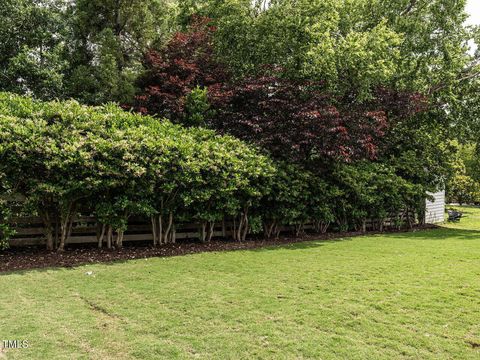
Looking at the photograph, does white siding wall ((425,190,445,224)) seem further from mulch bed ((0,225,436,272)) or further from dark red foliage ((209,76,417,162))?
mulch bed ((0,225,436,272))

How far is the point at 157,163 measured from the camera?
24.0 ft

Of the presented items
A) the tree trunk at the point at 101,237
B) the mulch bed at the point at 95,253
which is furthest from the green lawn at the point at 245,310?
the tree trunk at the point at 101,237

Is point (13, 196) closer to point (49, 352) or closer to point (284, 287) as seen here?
point (49, 352)

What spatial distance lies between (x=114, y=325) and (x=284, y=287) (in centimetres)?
236

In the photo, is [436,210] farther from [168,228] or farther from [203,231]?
[168,228]

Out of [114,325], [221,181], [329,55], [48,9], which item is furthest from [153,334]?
[48,9]

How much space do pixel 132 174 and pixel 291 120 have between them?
16.6 feet

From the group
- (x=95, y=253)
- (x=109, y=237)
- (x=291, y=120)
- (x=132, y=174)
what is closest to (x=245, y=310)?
(x=132, y=174)

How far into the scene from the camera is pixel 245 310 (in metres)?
4.16

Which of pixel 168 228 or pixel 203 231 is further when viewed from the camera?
pixel 203 231

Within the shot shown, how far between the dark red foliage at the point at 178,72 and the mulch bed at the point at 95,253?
13.6ft

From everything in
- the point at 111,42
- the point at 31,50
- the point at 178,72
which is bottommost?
the point at 178,72

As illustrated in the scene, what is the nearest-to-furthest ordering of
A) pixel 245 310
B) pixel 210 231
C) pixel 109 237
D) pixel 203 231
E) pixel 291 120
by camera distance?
1. pixel 245 310
2. pixel 109 237
3. pixel 203 231
4. pixel 210 231
5. pixel 291 120

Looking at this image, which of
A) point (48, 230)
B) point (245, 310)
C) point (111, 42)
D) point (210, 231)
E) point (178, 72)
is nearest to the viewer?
point (245, 310)
